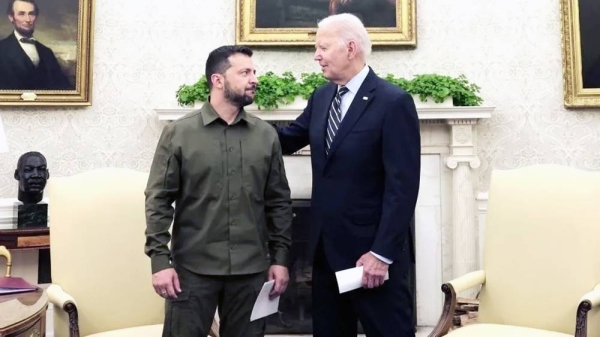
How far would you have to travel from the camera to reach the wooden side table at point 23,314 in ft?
4.65

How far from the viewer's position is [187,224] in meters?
1.66

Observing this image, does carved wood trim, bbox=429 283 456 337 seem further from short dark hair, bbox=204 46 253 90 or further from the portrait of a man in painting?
the portrait of a man in painting

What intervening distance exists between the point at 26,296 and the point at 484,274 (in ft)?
6.30

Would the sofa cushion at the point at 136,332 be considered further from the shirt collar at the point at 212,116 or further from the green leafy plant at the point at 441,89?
the green leafy plant at the point at 441,89

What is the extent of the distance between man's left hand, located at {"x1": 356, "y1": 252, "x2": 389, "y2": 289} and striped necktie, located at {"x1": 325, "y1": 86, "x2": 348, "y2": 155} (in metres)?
0.42

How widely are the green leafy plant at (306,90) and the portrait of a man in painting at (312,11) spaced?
505 mm

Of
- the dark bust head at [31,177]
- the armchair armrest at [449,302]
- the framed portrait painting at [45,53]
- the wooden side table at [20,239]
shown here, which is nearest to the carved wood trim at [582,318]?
the armchair armrest at [449,302]

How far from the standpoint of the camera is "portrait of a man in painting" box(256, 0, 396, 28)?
3.60 meters

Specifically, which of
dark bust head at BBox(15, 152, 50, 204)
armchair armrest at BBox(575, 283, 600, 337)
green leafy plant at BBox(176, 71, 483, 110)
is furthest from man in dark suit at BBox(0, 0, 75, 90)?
armchair armrest at BBox(575, 283, 600, 337)

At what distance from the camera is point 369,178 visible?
1.77 metres

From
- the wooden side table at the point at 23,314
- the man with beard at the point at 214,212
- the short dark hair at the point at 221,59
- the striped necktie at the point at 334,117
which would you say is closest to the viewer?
the wooden side table at the point at 23,314

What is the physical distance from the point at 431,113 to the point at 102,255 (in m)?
2.17

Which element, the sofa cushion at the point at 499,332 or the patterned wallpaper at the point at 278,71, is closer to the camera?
the sofa cushion at the point at 499,332

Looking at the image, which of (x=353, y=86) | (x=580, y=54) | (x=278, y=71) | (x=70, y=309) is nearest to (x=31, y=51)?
(x=278, y=71)
